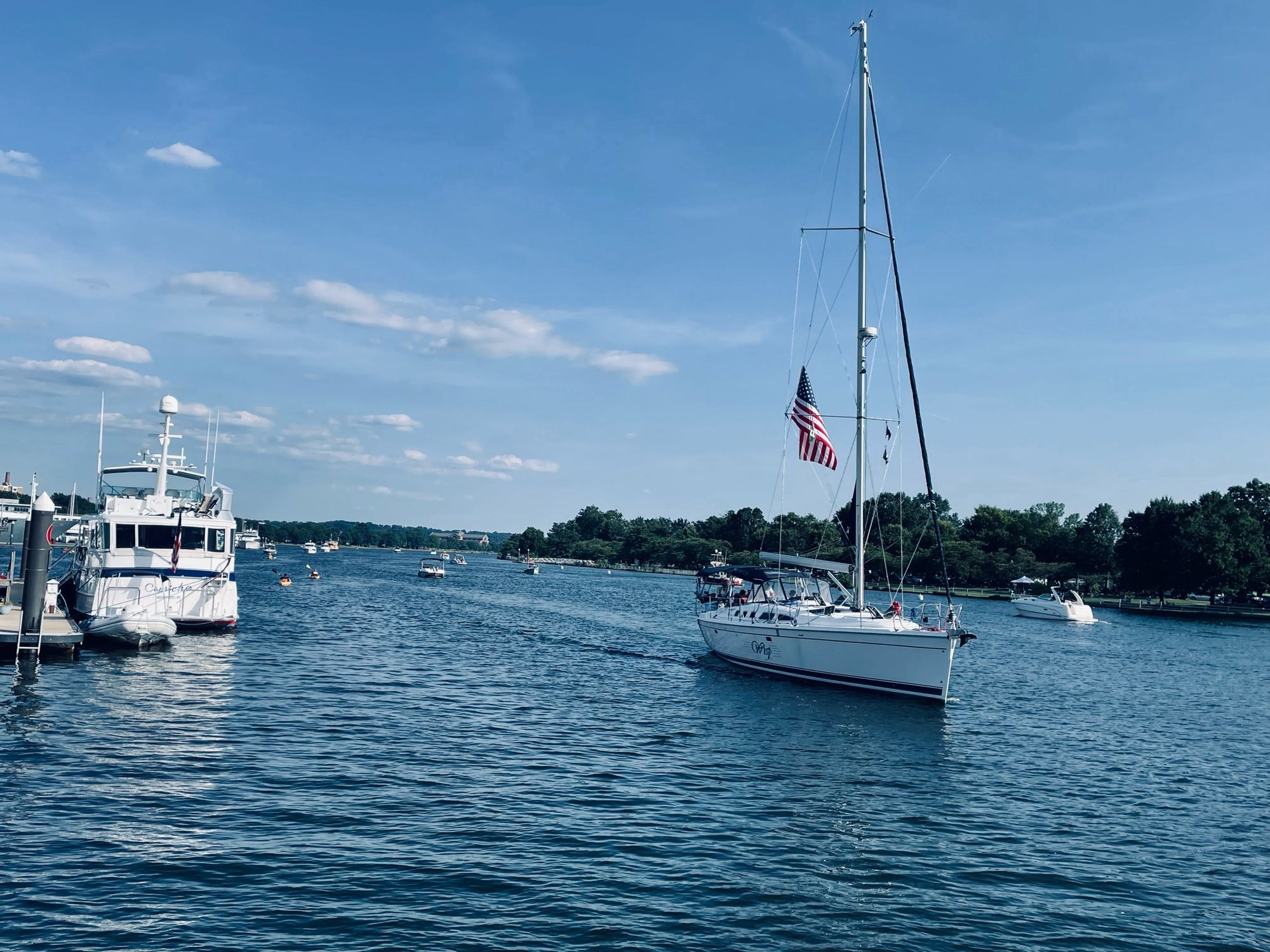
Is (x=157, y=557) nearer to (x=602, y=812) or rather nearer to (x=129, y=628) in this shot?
(x=129, y=628)

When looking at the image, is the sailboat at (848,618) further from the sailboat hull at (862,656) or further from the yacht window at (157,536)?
the yacht window at (157,536)

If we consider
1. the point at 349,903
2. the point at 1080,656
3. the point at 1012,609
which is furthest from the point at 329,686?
the point at 1012,609

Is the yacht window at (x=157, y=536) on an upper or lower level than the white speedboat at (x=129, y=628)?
upper

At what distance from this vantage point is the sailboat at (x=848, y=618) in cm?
3759

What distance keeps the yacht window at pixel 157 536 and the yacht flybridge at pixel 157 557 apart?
34mm

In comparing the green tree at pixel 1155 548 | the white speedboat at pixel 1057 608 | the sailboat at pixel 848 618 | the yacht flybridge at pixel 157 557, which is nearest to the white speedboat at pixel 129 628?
the yacht flybridge at pixel 157 557

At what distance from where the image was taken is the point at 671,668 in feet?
160

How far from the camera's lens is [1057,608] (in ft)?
357

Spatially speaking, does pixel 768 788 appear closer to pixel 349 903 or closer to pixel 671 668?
pixel 349 903

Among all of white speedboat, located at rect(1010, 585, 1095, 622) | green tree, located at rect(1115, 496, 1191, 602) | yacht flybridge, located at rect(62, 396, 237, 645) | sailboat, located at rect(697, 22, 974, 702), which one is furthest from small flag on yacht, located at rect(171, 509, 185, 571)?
green tree, located at rect(1115, 496, 1191, 602)

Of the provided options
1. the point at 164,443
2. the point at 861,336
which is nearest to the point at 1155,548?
the point at 861,336

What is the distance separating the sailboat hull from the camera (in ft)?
122

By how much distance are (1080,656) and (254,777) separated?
6282cm

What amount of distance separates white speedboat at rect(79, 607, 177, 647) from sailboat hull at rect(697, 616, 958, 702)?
94.8 feet
